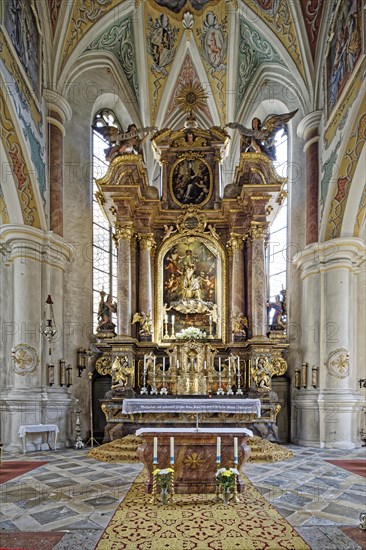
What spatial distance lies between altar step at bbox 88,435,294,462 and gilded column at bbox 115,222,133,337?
2797 mm

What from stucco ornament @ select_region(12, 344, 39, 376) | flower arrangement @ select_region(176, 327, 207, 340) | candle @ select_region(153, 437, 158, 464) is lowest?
candle @ select_region(153, 437, 158, 464)

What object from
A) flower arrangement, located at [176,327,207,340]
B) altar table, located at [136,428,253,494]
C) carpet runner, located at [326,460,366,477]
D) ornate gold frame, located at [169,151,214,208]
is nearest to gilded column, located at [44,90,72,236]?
ornate gold frame, located at [169,151,214,208]

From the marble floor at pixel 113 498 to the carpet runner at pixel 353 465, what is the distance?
176mm

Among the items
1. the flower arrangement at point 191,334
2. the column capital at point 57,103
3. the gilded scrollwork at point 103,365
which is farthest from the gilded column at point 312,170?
the column capital at point 57,103

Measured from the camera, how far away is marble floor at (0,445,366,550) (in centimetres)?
465

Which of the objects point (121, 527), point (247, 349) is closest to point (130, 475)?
point (121, 527)

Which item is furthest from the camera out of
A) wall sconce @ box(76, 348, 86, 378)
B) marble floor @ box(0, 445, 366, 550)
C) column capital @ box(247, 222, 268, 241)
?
wall sconce @ box(76, 348, 86, 378)

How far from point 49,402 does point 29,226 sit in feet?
12.8

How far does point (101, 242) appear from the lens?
14.9 meters

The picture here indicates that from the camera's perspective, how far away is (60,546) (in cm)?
427

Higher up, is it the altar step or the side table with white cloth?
the side table with white cloth

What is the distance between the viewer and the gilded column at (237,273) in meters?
12.3

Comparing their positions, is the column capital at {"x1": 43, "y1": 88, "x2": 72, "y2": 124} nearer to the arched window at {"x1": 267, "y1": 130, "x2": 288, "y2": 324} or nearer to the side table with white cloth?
the arched window at {"x1": 267, "y1": 130, "x2": 288, "y2": 324}

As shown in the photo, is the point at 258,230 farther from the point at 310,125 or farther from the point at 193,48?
the point at 193,48
